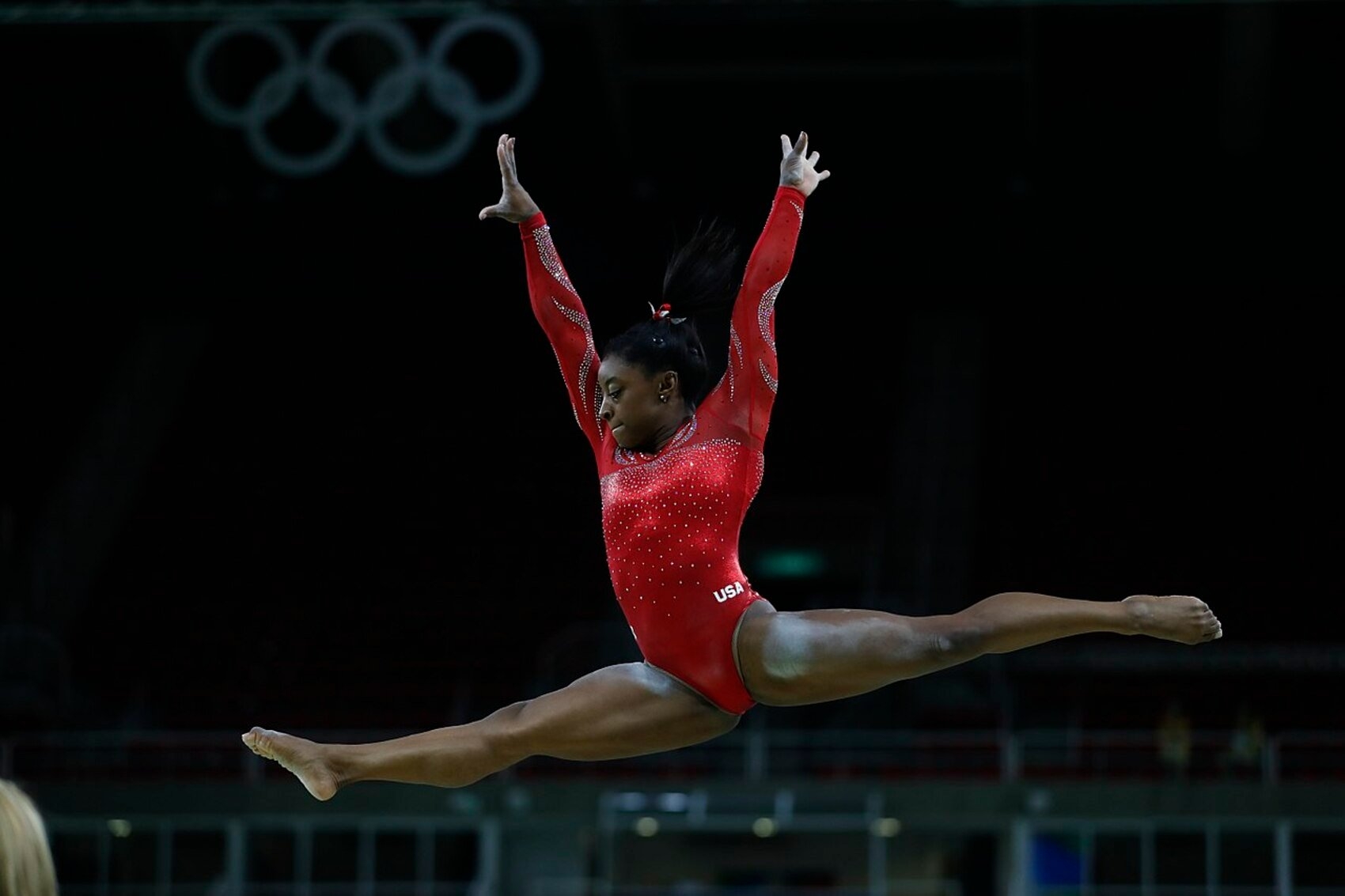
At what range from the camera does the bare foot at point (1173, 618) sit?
15.3ft

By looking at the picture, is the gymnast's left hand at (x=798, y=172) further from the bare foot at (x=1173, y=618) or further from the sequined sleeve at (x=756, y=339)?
the bare foot at (x=1173, y=618)

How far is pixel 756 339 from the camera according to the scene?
5348 mm

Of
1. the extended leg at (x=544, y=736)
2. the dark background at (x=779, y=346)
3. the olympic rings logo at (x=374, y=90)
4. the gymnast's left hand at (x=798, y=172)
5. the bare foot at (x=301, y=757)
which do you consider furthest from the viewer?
the dark background at (x=779, y=346)

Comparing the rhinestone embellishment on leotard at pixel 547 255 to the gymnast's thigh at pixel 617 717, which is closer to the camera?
the gymnast's thigh at pixel 617 717

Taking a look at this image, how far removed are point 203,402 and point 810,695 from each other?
18.9 meters

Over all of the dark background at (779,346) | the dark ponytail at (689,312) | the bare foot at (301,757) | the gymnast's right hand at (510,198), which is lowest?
the bare foot at (301,757)

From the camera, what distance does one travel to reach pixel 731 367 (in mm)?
5383

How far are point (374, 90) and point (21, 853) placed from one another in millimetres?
17150

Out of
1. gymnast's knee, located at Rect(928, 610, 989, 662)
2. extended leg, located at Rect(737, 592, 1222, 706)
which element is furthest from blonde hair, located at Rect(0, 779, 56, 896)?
gymnast's knee, located at Rect(928, 610, 989, 662)

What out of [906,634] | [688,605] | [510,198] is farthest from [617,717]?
[510,198]

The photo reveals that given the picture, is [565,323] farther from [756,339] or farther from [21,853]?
[21,853]

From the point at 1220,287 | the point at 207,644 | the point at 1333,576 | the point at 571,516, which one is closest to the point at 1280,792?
the point at 1333,576

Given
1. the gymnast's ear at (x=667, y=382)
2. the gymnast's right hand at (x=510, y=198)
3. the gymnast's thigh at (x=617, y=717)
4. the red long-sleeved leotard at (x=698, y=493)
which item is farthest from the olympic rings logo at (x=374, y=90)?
the gymnast's thigh at (x=617, y=717)

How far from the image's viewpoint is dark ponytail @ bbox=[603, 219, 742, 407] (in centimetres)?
532
